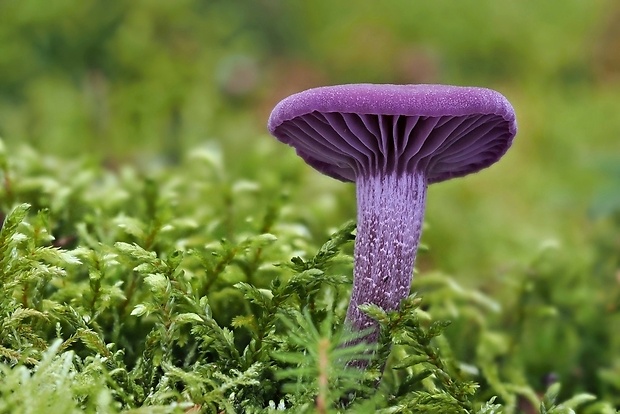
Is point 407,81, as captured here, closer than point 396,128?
No

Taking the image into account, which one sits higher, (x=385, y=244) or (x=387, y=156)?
(x=387, y=156)

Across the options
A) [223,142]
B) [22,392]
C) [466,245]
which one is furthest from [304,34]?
[22,392]

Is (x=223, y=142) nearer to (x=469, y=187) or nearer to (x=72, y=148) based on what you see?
(x=72, y=148)

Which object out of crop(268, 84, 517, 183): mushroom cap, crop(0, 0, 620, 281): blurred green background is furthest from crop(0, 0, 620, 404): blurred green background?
crop(268, 84, 517, 183): mushroom cap

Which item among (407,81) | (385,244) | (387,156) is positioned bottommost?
(385,244)

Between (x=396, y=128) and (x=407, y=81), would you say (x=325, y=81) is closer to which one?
(x=407, y=81)

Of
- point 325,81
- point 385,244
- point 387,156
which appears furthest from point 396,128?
point 325,81
